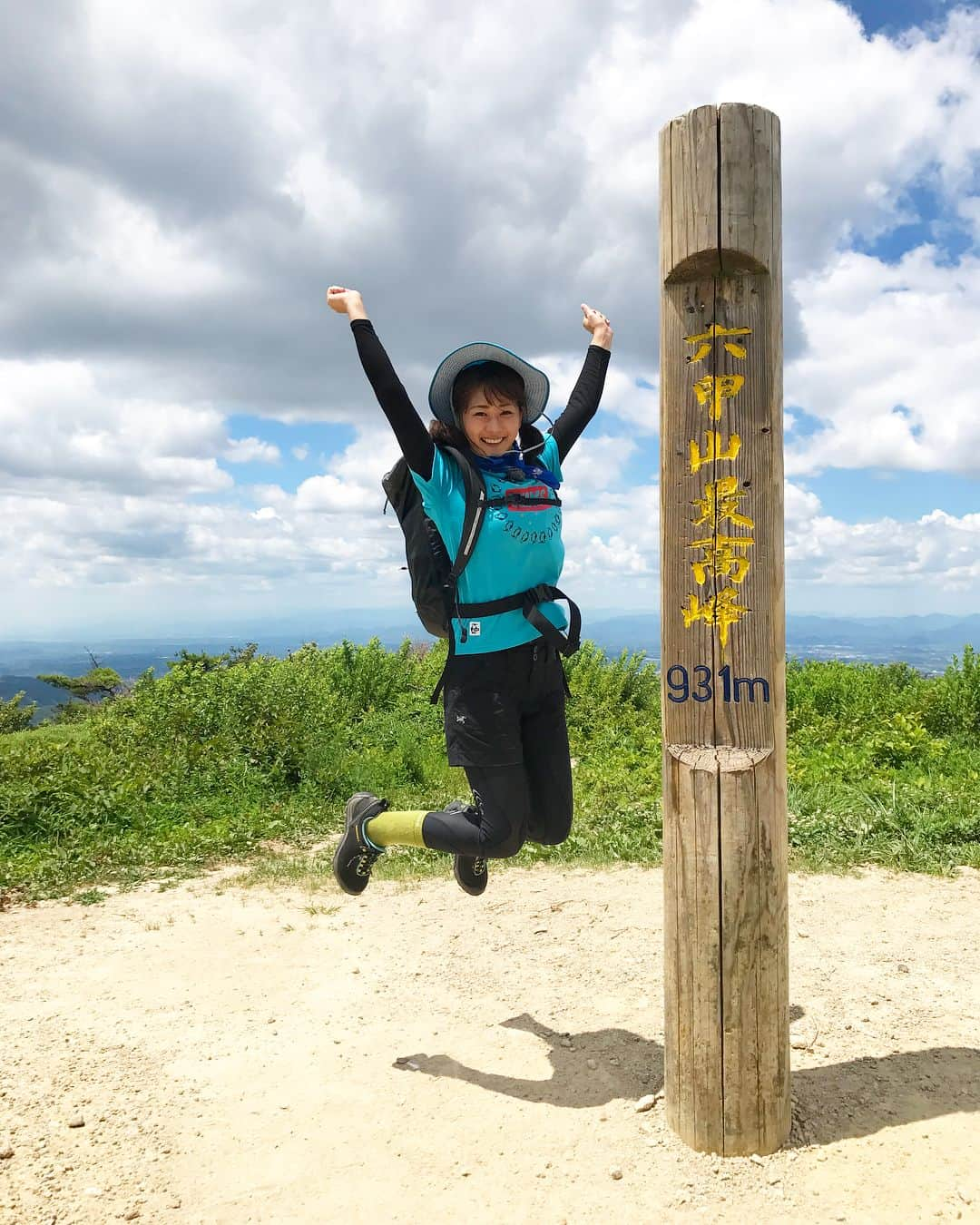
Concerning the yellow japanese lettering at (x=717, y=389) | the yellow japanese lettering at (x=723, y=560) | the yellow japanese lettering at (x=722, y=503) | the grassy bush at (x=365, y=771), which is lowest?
the grassy bush at (x=365, y=771)

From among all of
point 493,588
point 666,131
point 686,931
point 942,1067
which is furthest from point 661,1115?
point 666,131

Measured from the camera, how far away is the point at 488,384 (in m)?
3.68

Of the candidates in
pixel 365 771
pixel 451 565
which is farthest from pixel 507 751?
pixel 365 771

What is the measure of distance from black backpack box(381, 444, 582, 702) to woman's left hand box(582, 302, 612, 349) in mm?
986

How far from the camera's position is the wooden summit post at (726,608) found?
9.55ft

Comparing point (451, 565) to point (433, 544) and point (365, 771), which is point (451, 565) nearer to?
point (433, 544)

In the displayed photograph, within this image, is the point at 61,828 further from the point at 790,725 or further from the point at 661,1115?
the point at 790,725

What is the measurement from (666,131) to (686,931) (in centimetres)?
259

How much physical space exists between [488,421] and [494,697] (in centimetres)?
108

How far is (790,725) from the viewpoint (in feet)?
33.4

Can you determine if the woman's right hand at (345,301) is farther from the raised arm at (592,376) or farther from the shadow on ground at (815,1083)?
the shadow on ground at (815,1083)

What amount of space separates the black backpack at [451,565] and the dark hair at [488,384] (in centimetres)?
26

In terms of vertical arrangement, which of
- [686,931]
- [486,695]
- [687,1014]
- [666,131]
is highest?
[666,131]

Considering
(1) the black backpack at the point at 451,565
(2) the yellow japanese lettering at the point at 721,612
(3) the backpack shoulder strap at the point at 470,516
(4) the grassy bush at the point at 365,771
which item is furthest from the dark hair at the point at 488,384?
(4) the grassy bush at the point at 365,771
